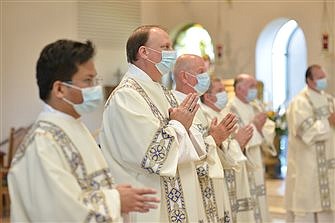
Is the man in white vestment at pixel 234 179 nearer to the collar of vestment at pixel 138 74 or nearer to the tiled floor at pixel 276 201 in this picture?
the collar of vestment at pixel 138 74

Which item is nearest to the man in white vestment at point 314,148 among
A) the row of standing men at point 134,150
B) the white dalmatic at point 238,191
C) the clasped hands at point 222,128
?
the row of standing men at point 134,150

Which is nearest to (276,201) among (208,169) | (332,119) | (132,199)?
(332,119)

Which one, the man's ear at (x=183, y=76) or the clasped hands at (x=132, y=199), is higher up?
the man's ear at (x=183, y=76)

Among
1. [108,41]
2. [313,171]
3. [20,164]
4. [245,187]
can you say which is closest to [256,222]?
[245,187]

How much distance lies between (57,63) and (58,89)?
10 cm

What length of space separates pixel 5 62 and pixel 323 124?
5.98 meters

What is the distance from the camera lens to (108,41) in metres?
11.9

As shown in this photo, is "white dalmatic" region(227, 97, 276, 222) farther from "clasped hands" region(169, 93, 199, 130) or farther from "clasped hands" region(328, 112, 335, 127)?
"clasped hands" region(169, 93, 199, 130)

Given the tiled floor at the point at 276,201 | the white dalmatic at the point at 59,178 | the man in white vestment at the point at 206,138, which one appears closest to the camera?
the white dalmatic at the point at 59,178

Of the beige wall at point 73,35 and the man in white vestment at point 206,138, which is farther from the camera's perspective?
the beige wall at point 73,35

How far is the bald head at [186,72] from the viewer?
4.30m

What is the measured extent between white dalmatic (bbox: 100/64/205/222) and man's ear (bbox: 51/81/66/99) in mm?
871

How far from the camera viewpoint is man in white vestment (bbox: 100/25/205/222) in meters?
3.24

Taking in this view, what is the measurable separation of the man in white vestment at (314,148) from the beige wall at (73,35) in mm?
3216
